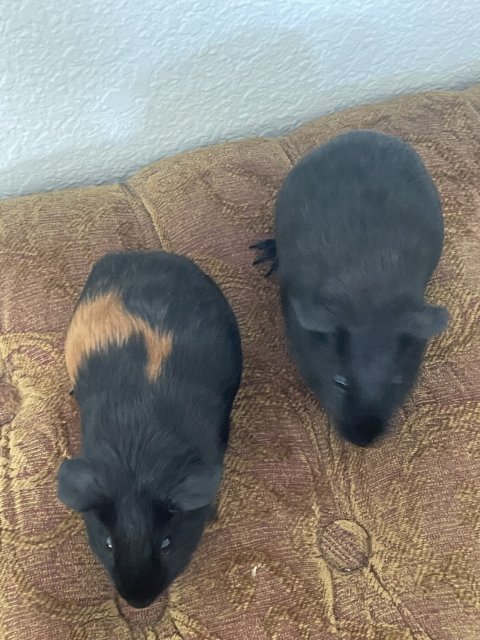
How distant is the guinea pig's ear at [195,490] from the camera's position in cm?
98

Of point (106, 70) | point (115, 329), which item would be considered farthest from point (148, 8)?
point (115, 329)

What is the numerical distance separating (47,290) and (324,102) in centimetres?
74

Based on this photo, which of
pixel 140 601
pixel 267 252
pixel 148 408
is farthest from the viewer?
pixel 267 252

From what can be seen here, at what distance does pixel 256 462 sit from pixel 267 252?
387mm

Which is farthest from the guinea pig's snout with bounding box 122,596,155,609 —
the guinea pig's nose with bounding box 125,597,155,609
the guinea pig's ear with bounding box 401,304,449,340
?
the guinea pig's ear with bounding box 401,304,449,340

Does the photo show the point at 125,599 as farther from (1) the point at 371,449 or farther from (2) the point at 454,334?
(2) the point at 454,334

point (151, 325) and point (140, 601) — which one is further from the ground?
point (151, 325)

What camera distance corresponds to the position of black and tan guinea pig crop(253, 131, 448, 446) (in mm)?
1099

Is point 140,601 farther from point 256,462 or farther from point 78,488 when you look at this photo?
point 256,462

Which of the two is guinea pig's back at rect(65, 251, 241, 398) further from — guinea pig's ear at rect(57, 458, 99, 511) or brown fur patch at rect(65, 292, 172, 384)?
guinea pig's ear at rect(57, 458, 99, 511)

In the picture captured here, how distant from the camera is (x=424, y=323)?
1.09 metres

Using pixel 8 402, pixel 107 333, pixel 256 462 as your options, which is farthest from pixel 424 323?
pixel 8 402

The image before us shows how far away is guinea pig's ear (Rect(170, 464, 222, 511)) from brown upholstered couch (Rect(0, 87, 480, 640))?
119 mm

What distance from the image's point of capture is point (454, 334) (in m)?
1.24
